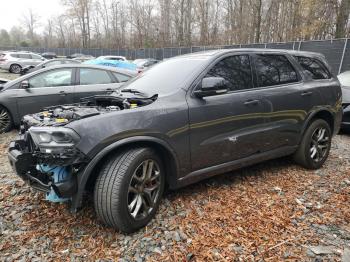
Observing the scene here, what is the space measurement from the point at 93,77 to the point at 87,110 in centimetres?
424

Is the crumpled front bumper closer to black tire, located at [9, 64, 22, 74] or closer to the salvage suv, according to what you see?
the salvage suv

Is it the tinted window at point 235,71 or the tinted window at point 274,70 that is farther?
the tinted window at point 274,70

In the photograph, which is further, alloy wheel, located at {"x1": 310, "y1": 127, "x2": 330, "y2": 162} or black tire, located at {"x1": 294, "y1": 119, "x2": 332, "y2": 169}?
alloy wheel, located at {"x1": 310, "y1": 127, "x2": 330, "y2": 162}

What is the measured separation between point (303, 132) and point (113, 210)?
3068 millimetres

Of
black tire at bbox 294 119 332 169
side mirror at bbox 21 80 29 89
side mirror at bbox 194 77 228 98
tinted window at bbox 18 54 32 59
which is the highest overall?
tinted window at bbox 18 54 32 59

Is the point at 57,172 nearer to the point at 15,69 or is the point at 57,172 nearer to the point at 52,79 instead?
the point at 52,79

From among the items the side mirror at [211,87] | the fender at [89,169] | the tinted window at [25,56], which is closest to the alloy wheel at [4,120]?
the fender at [89,169]

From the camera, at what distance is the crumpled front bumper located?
261 centimetres

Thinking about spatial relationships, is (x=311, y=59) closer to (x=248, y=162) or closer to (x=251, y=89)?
(x=251, y=89)

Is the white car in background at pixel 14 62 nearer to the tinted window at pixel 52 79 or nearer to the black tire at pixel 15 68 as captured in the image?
the black tire at pixel 15 68

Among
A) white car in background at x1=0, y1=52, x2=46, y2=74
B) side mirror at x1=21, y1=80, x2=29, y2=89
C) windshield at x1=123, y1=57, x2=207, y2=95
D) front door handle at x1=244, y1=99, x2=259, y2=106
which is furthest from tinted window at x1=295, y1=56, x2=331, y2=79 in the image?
white car in background at x1=0, y1=52, x2=46, y2=74

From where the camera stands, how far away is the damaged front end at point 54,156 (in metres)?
2.60

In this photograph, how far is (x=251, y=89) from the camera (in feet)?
12.6

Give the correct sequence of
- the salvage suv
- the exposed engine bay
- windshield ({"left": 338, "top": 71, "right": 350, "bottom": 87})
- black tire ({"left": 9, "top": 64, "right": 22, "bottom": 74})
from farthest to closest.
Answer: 1. black tire ({"left": 9, "top": 64, "right": 22, "bottom": 74})
2. windshield ({"left": 338, "top": 71, "right": 350, "bottom": 87})
3. the exposed engine bay
4. the salvage suv
